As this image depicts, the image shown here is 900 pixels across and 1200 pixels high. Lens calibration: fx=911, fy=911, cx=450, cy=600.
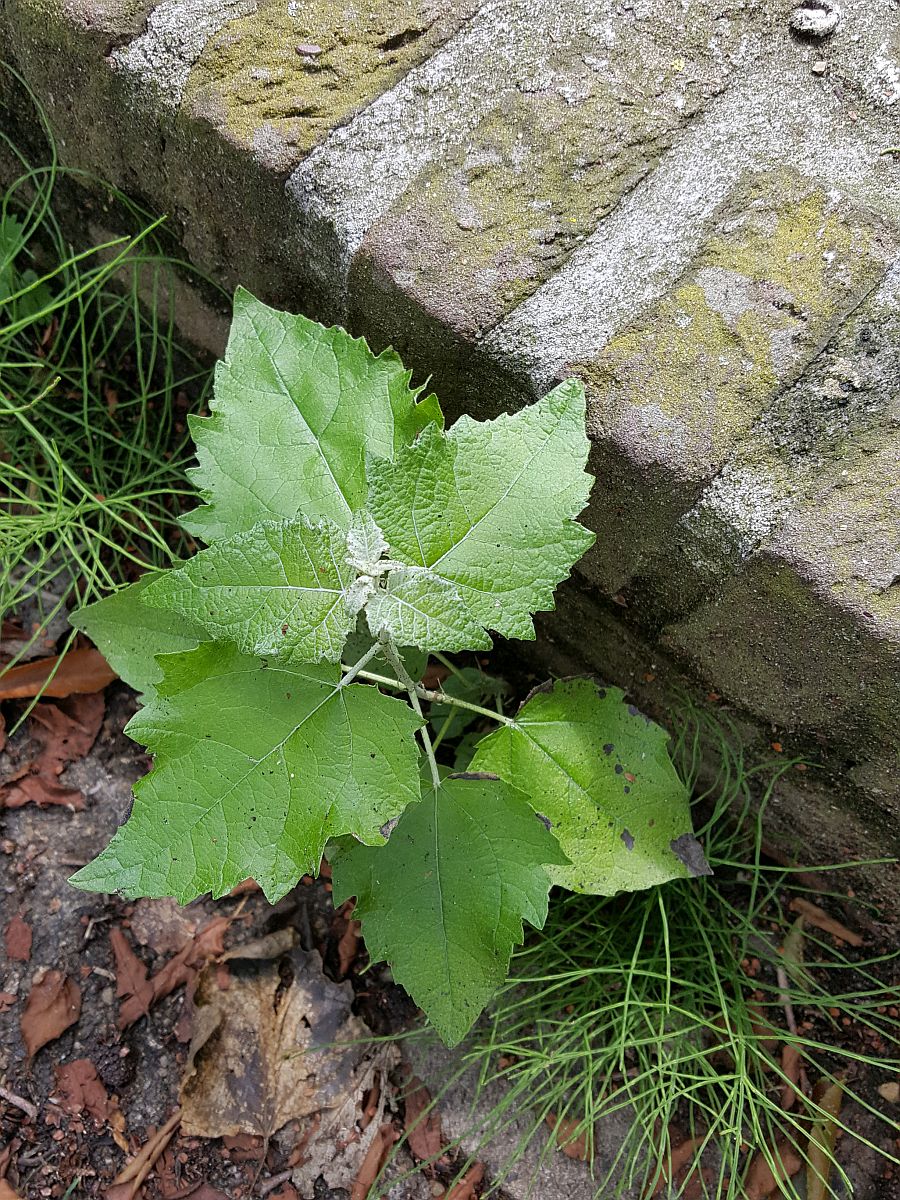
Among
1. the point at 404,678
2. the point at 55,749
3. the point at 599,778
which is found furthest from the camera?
the point at 55,749

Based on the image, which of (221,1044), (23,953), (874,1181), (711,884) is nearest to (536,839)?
(711,884)

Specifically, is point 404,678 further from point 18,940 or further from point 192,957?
point 18,940

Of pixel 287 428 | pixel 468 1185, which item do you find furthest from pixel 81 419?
pixel 468 1185

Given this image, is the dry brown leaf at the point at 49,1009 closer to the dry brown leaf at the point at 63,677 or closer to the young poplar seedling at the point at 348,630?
the dry brown leaf at the point at 63,677

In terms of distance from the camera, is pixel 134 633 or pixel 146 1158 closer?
pixel 134 633

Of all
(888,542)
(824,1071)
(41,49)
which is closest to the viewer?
(888,542)

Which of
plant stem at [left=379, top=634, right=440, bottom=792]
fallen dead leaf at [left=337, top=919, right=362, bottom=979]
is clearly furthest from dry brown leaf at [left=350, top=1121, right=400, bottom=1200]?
plant stem at [left=379, top=634, right=440, bottom=792]

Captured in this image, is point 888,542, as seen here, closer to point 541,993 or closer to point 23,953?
point 541,993

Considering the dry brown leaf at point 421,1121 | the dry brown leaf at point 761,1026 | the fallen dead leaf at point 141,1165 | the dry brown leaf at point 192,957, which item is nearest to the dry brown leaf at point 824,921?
the dry brown leaf at point 761,1026
